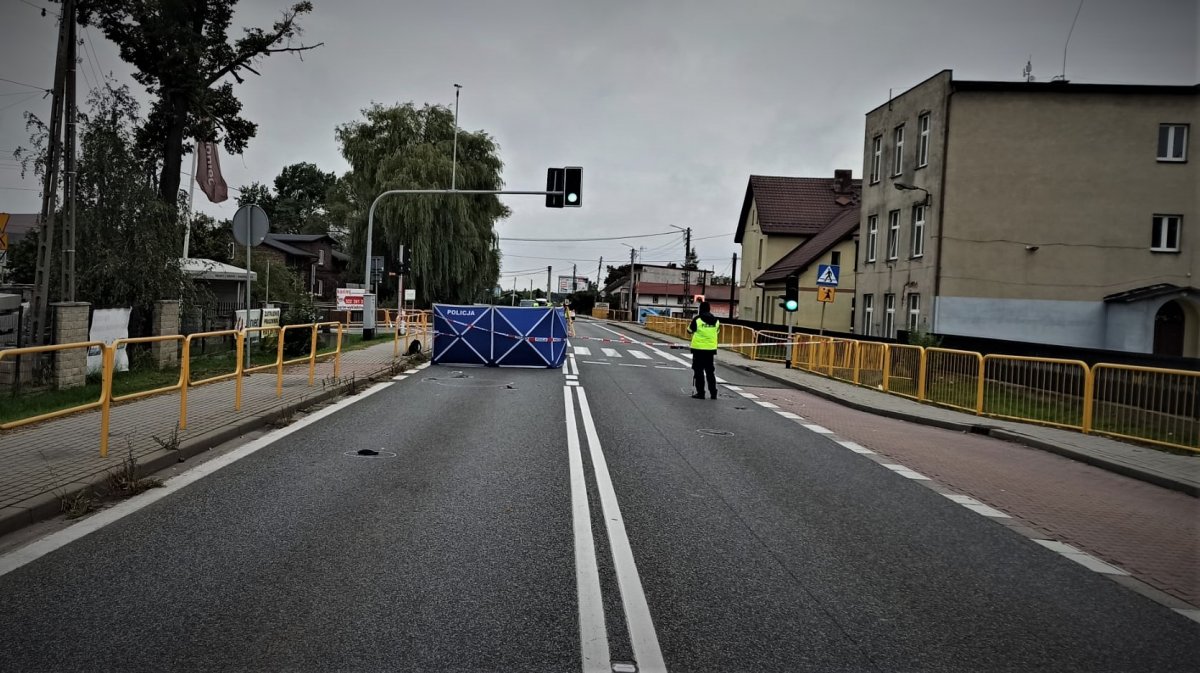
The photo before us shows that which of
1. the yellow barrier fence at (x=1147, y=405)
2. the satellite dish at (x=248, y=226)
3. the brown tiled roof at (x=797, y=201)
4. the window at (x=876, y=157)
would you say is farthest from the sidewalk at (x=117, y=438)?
the brown tiled roof at (x=797, y=201)

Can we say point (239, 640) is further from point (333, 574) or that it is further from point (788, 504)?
point (788, 504)

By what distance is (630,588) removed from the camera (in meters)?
4.50

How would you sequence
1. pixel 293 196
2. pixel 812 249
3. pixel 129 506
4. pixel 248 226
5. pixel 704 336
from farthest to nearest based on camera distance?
pixel 293 196 → pixel 812 249 → pixel 704 336 → pixel 248 226 → pixel 129 506

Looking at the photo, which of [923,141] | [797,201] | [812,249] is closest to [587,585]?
[923,141]

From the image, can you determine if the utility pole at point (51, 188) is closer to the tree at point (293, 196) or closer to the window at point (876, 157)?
the window at point (876, 157)

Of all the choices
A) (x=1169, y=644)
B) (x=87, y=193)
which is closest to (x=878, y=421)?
Result: (x=1169, y=644)

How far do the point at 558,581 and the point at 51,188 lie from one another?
518 inches

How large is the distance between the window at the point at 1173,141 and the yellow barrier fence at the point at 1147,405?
19.6 m

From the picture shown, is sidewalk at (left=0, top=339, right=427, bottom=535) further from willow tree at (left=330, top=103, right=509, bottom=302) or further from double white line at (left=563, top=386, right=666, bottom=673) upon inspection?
willow tree at (left=330, top=103, right=509, bottom=302)

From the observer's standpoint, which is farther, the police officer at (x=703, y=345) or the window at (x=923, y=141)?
the window at (x=923, y=141)

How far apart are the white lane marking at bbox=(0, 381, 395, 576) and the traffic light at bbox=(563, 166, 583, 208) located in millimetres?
15012

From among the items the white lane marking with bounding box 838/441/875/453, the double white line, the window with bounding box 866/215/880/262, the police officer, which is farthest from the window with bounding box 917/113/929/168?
the double white line

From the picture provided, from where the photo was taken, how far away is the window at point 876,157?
32.4 meters

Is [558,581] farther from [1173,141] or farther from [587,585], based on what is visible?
[1173,141]
